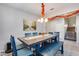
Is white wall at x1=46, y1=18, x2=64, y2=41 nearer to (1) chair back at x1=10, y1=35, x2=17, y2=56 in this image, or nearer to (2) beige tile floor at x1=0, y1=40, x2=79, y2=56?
(2) beige tile floor at x1=0, y1=40, x2=79, y2=56

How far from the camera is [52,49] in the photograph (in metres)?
Result: 1.82

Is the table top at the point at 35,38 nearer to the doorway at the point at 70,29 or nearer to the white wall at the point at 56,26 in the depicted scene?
the white wall at the point at 56,26

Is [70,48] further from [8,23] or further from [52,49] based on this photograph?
[8,23]

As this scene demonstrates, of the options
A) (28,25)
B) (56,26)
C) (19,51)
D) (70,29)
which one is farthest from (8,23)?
(70,29)

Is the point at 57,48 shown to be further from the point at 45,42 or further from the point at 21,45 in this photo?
the point at 21,45

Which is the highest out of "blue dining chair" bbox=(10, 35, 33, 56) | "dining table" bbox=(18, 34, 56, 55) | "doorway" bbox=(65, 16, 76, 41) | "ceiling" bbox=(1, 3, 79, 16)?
"ceiling" bbox=(1, 3, 79, 16)

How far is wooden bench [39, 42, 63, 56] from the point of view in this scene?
1.78m

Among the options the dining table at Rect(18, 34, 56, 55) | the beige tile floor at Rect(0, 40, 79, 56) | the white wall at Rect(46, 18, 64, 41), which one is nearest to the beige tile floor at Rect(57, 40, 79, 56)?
the beige tile floor at Rect(0, 40, 79, 56)

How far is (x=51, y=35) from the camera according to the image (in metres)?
1.85

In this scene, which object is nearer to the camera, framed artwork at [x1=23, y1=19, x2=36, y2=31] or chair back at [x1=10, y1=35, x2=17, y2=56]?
chair back at [x1=10, y1=35, x2=17, y2=56]

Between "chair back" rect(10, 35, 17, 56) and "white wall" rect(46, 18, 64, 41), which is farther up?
"white wall" rect(46, 18, 64, 41)

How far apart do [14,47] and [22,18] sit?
1.87ft

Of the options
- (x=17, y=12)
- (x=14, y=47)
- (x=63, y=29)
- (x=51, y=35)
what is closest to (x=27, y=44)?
(x=14, y=47)

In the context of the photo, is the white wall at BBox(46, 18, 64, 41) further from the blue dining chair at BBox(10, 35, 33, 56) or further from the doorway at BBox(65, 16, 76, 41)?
the blue dining chair at BBox(10, 35, 33, 56)
